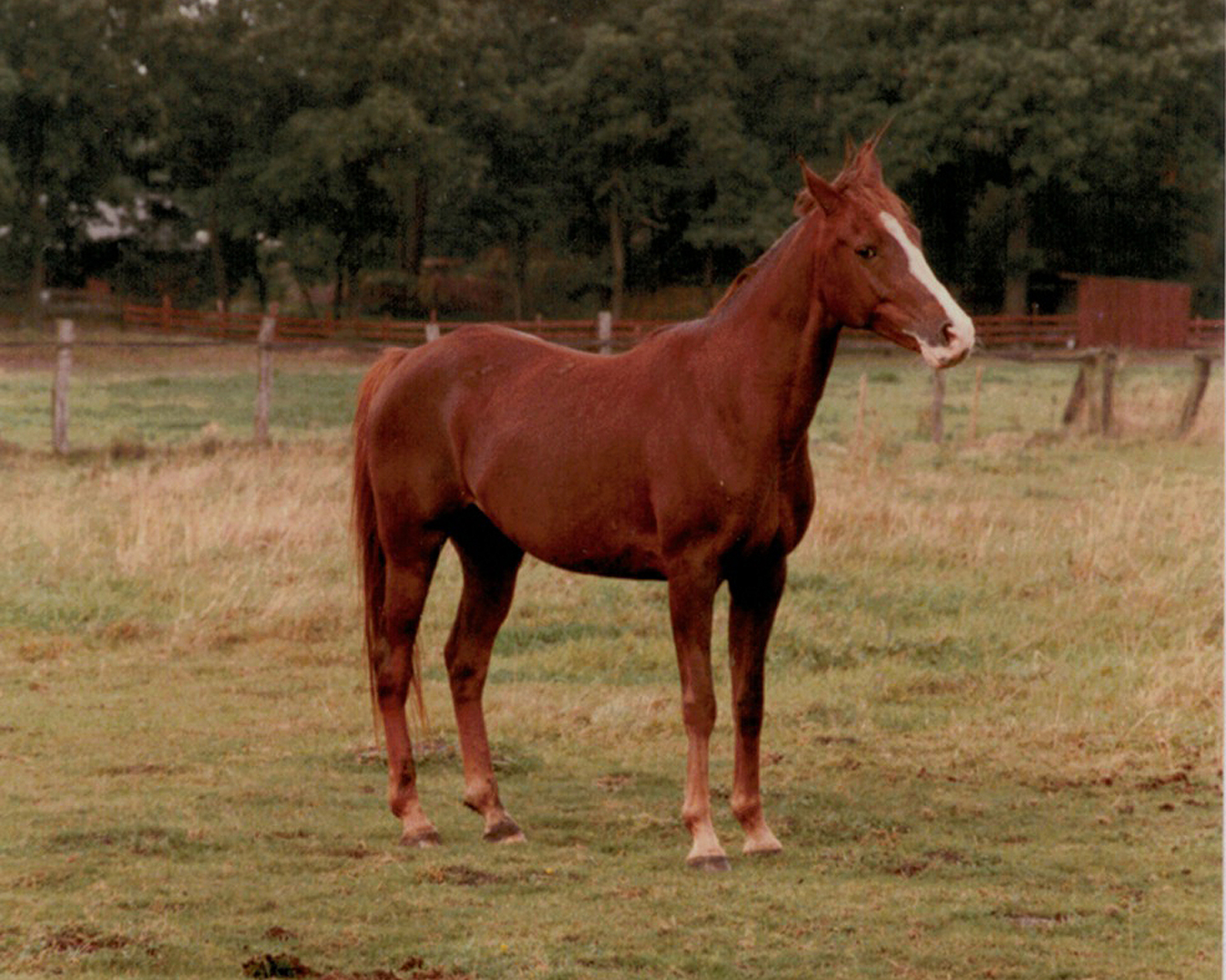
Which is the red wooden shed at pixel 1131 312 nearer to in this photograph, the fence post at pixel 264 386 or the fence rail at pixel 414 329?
the fence rail at pixel 414 329

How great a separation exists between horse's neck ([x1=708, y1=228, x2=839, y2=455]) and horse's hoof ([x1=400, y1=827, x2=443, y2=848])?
6.54ft

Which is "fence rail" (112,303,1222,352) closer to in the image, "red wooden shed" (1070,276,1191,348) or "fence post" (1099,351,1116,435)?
"red wooden shed" (1070,276,1191,348)

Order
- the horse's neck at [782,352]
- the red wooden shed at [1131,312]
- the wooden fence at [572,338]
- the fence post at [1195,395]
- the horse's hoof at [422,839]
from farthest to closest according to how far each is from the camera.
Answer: the red wooden shed at [1131,312] < the fence post at [1195,395] < the wooden fence at [572,338] < the horse's hoof at [422,839] < the horse's neck at [782,352]

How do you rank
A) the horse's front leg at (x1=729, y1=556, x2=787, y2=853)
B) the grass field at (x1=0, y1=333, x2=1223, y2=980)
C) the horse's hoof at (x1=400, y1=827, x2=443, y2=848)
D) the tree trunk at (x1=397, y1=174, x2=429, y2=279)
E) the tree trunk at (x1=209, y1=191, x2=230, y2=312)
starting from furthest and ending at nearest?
the tree trunk at (x1=209, y1=191, x2=230, y2=312), the tree trunk at (x1=397, y1=174, x2=429, y2=279), the horse's hoof at (x1=400, y1=827, x2=443, y2=848), the horse's front leg at (x1=729, y1=556, x2=787, y2=853), the grass field at (x1=0, y1=333, x2=1223, y2=980)

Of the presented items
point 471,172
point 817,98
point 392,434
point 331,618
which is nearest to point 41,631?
point 331,618

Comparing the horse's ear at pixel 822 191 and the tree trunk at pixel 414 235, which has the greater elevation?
the tree trunk at pixel 414 235

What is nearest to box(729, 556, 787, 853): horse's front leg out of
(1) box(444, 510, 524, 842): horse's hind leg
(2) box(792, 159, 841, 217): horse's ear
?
(1) box(444, 510, 524, 842): horse's hind leg

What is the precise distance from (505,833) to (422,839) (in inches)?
12.5

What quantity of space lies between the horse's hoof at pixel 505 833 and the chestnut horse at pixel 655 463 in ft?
0.04

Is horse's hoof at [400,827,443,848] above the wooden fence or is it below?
below

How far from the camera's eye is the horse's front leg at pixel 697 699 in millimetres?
6340

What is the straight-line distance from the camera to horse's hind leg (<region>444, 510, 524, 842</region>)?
7047 millimetres

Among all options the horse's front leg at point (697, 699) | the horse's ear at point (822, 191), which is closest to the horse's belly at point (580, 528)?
the horse's front leg at point (697, 699)

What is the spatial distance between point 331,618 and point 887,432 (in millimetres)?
13236
